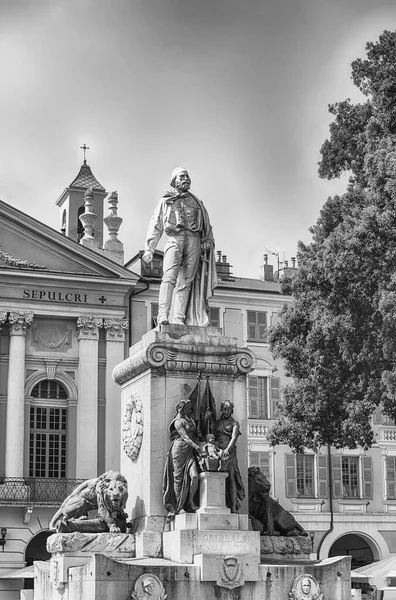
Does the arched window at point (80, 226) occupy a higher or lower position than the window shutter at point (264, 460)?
higher

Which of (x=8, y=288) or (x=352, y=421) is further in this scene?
(x=8, y=288)

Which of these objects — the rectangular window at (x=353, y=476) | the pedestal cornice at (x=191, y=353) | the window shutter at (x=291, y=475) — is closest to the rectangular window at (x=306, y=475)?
the window shutter at (x=291, y=475)

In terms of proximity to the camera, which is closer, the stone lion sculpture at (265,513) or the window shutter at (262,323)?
the stone lion sculpture at (265,513)

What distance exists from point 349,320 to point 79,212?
27.4 metres

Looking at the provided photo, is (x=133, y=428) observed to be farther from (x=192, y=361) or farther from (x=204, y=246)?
(x=204, y=246)

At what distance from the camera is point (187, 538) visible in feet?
40.9

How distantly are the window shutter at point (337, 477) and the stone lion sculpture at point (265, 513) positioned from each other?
30959 millimetres

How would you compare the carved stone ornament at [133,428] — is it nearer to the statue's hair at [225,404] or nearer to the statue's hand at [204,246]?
the statue's hair at [225,404]

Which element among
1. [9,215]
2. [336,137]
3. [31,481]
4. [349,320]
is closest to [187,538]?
[349,320]

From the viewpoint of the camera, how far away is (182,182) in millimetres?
14633

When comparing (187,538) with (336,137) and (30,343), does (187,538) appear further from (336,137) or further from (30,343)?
(30,343)

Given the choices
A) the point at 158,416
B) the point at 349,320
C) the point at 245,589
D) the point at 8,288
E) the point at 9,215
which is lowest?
the point at 245,589

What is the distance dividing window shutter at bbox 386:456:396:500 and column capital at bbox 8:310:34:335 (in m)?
15.2

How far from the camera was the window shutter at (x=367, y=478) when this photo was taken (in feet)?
146
